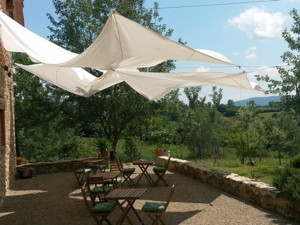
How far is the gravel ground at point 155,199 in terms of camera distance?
16.6ft

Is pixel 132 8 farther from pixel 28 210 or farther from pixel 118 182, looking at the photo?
pixel 28 210

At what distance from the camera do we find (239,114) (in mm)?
14406

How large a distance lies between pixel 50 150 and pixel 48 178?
793 centimetres

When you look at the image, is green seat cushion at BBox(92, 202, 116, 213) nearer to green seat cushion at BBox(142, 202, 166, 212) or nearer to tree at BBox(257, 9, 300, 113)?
green seat cushion at BBox(142, 202, 166, 212)

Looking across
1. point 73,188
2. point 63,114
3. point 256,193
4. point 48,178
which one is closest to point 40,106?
point 63,114

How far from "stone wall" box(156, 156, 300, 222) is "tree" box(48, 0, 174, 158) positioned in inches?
181

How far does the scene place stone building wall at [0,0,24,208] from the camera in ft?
23.5

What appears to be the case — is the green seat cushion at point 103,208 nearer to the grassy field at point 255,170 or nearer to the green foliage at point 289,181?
the green foliage at point 289,181

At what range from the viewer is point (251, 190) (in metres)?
5.86

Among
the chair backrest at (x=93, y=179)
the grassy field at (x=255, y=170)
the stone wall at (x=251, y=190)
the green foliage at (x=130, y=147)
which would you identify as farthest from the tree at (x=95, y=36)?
the chair backrest at (x=93, y=179)

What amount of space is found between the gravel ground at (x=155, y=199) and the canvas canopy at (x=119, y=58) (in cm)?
201

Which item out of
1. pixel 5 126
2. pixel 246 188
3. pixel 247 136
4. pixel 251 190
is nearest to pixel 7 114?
pixel 5 126

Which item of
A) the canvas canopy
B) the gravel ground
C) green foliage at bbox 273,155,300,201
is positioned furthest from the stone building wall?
green foliage at bbox 273,155,300,201

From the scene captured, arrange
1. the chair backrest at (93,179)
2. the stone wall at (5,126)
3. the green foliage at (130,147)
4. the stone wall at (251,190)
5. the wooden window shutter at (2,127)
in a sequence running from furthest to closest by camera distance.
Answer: the green foliage at (130,147), the wooden window shutter at (2,127), the stone wall at (5,126), the chair backrest at (93,179), the stone wall at (251,190)
